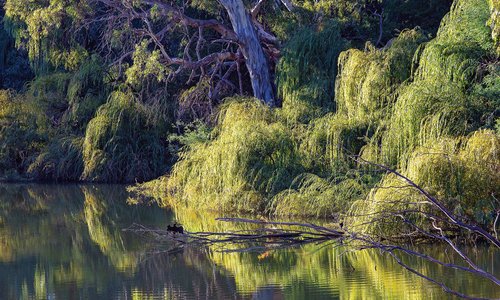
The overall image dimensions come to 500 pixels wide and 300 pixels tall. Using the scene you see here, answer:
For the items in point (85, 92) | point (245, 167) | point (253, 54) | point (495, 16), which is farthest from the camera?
point (85, 92)

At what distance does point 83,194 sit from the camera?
67.0 ft

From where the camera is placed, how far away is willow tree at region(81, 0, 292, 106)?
21797 millimetres

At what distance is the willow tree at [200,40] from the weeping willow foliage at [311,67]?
7.21ft

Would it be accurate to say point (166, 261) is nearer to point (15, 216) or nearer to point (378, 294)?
point (378, 294)

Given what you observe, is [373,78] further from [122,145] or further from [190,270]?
[122,145]

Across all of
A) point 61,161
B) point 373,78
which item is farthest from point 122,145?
point 373,78

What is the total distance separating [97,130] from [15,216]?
5.20 meters

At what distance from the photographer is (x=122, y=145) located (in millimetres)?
21984

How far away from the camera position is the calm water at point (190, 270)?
911cm

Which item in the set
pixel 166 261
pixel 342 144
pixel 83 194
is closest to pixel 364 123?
pixel 342 144

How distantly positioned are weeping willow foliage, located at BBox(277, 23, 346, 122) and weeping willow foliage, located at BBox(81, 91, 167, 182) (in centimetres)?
398

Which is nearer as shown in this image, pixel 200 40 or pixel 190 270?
pixel 190 270

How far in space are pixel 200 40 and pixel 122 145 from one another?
124 inches

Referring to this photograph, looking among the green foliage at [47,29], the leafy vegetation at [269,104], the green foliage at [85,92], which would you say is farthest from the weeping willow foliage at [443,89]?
the green foliage at [85,92]
